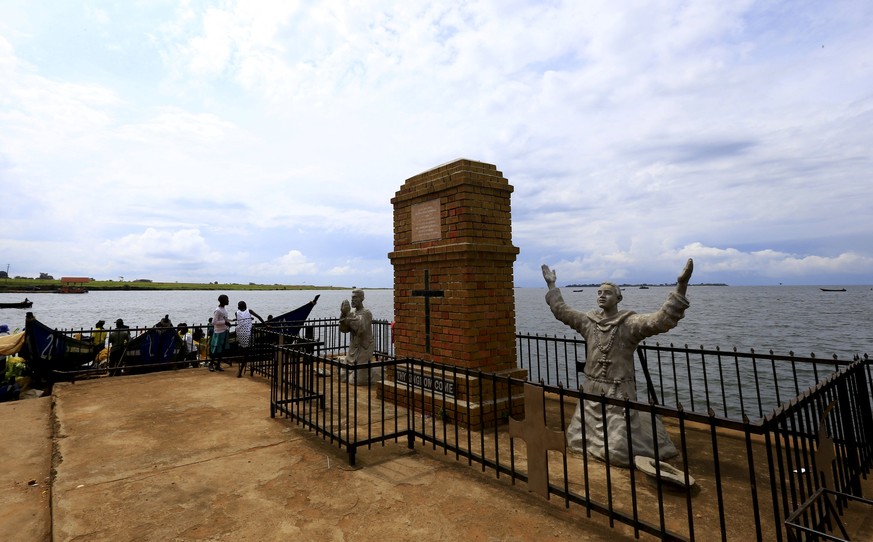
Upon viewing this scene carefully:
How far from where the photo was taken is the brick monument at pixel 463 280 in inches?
224

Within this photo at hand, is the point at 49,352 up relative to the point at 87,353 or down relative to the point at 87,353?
up

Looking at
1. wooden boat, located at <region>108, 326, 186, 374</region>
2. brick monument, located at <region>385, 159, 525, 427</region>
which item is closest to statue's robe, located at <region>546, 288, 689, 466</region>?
brick monument, located at <region>385, 159, 525, 427</region>

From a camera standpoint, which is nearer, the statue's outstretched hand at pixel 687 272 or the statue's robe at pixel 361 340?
the statue's outstretched hand at pixel 687 272

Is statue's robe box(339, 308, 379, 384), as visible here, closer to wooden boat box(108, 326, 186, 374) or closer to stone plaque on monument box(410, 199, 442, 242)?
stone plaque on monument box(410, 199, 442, 242)

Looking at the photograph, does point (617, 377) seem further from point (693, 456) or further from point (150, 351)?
point (150, 351)

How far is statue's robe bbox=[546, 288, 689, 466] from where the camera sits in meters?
4.39

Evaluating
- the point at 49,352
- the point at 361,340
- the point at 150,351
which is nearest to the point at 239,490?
the point at 361,340

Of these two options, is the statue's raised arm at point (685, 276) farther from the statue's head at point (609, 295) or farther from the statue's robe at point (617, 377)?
the statue's head at point (609, 295)

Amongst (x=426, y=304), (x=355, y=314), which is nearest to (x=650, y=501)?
(x=426, y=304)

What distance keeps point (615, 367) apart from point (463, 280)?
2154 millimetres

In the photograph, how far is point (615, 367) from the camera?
470 centimetres

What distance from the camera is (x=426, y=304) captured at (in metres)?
6.31

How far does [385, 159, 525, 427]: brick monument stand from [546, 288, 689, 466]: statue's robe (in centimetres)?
123

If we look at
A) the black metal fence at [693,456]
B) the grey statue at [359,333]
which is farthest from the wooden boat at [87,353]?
the black metal fence at [693,456]
